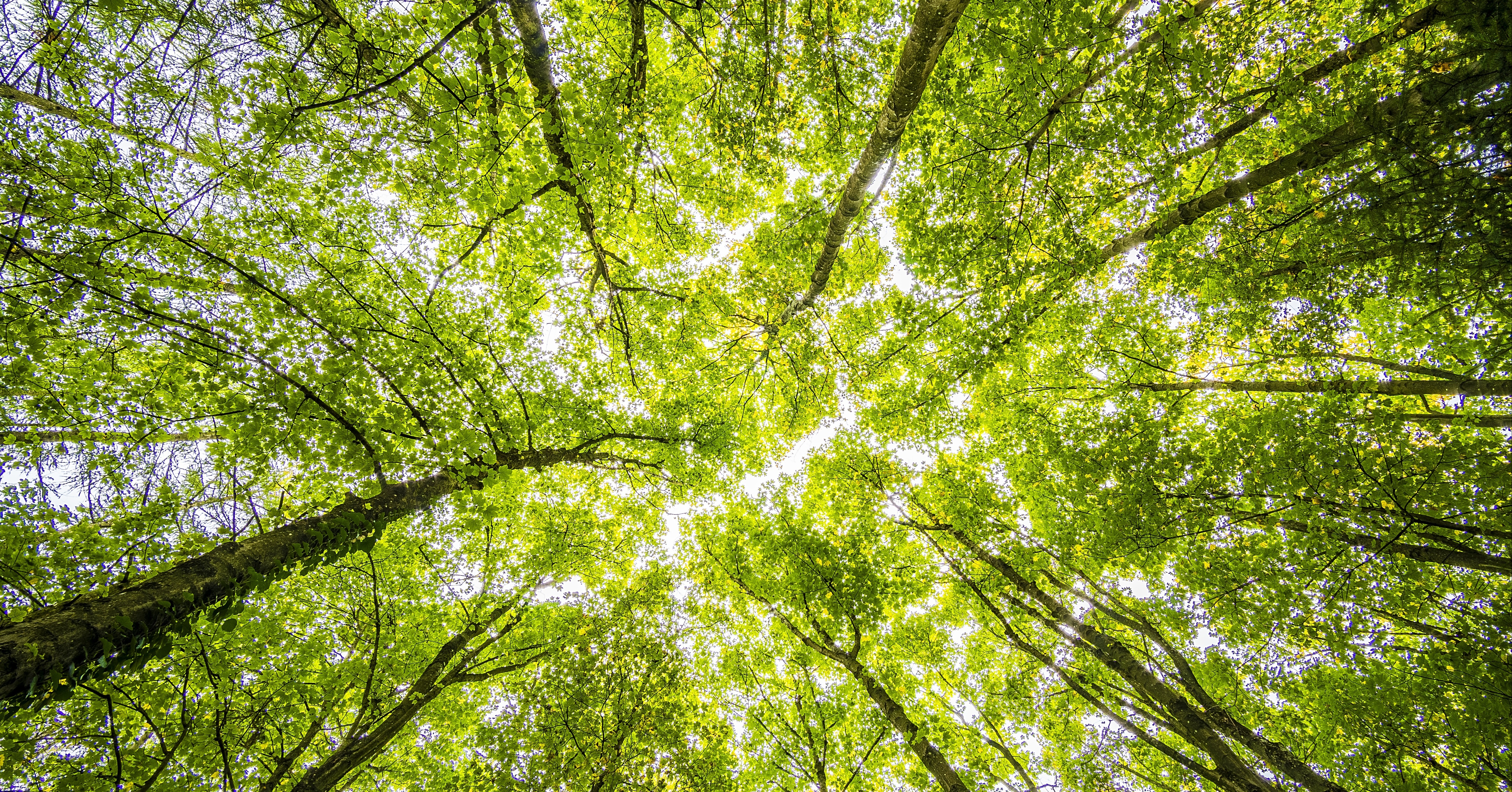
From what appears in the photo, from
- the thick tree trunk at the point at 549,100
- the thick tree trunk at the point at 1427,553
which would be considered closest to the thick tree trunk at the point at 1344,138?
the thick tree trunk at the point at 1427,553

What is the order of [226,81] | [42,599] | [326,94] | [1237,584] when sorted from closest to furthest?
1. [42,599]
2. [226,81]
3. [326,94]
4. [1237,584]

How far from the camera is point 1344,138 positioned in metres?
4.02

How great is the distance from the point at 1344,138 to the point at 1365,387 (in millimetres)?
4045

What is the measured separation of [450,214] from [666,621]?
27.4ft

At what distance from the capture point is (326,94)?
6.03 m

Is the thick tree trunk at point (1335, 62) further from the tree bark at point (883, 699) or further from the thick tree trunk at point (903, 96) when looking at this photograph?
the tree bark at point (883, 699)

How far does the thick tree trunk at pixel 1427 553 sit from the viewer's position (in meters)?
4.68

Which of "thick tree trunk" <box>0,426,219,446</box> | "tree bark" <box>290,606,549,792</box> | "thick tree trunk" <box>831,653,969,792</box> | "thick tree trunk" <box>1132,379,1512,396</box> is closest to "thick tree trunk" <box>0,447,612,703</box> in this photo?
"thick tree trunk" <box>0,426,219,446</box>

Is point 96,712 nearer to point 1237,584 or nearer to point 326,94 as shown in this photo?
point 326,94

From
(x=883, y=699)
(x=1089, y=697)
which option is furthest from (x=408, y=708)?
(x=1089, y=697)

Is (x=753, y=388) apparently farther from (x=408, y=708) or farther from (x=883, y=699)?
(x=408, y=708)

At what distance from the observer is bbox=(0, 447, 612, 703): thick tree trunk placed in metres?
2.94

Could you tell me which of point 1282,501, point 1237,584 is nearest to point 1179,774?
point 1237,584

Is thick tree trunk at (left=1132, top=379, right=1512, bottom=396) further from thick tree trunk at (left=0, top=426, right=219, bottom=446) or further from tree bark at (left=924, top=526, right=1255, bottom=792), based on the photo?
thick tree trunk at (left=0, top=426, right=219, bottom=446)
